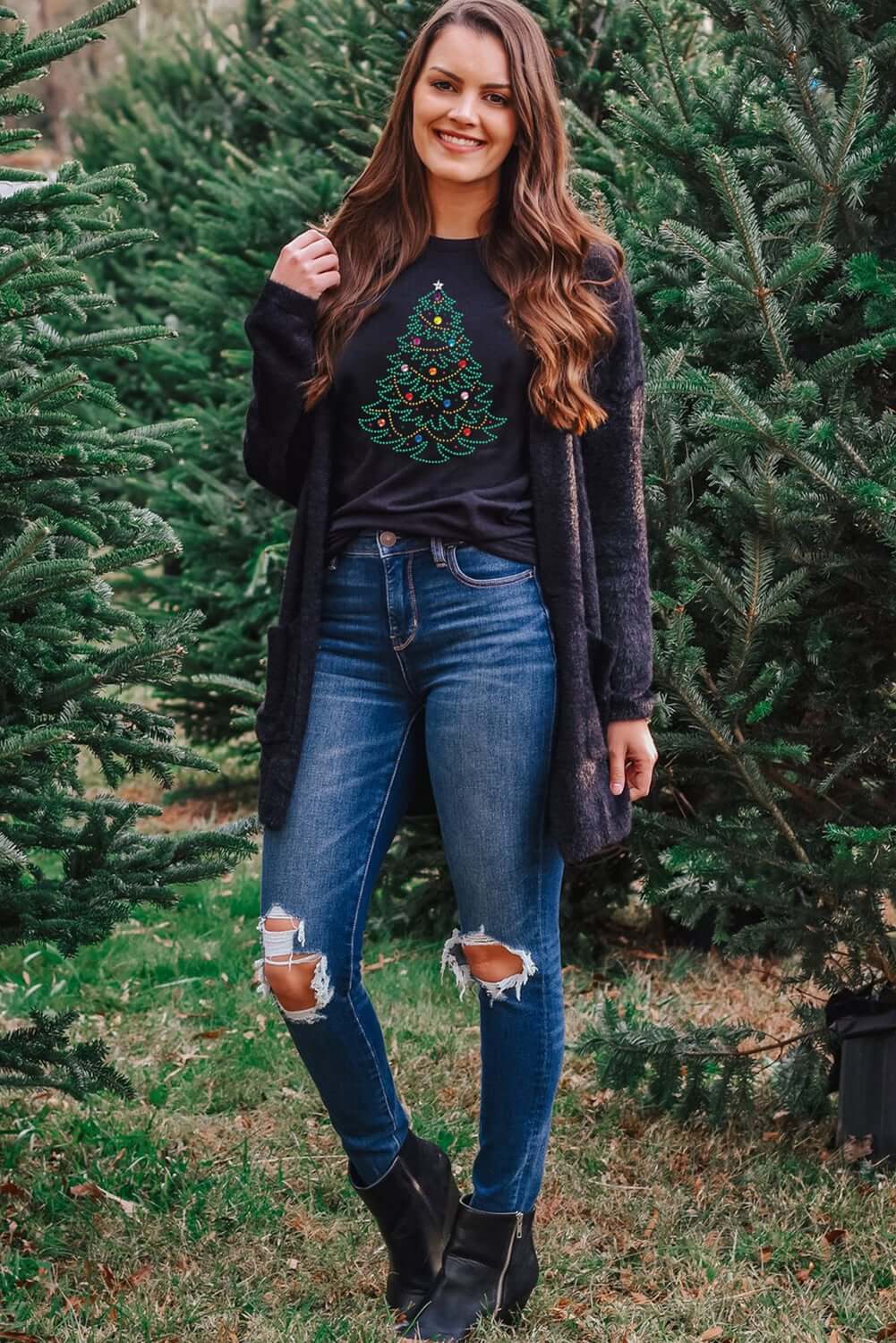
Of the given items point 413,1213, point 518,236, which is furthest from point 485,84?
point 413,1213

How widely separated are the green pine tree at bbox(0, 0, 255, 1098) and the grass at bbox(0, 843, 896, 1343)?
1.27ft

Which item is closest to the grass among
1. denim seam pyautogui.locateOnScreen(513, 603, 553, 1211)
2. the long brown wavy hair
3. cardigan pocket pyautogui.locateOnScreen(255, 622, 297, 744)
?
denim seam pyautogui.locateOnScreen(513, 603, 553, 1211)

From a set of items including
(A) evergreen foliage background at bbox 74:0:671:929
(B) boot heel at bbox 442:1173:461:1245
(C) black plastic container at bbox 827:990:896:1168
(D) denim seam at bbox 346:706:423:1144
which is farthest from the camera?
(A) evergreen foliage background at bbox 74:0:671:929

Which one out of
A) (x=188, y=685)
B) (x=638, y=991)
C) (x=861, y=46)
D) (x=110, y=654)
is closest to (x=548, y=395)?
(x=110, y=654)

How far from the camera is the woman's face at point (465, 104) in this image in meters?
2.41

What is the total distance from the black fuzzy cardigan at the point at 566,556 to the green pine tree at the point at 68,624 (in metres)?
0.38

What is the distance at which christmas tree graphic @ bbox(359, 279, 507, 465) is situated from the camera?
2410mm

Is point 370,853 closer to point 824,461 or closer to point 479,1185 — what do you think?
point 479,1185

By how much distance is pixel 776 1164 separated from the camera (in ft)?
10.6

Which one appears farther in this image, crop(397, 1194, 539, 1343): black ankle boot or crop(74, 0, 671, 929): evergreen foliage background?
crop(74, 0, 671, 929): evergreen foliage background

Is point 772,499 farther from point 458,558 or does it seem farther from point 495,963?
point 495,963

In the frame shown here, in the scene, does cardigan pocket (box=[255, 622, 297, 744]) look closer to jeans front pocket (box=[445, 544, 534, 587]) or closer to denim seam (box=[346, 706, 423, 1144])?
denim seam (box=[346, 706, 423, 1144])

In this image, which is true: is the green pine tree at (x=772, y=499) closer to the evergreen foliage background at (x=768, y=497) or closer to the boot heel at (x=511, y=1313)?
the evergreen foliage background at (x=768, y=497)

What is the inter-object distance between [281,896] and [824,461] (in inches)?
56.2
